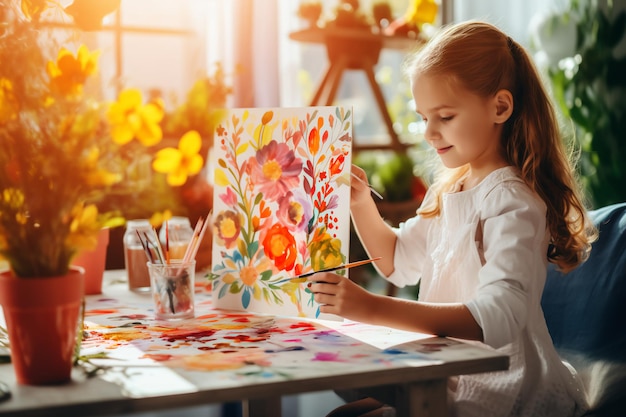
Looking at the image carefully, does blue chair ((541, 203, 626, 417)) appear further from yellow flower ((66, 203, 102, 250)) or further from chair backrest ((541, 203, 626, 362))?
yellow flower ((66, 203, 102, 250))

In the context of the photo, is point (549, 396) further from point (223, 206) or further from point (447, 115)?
point (223, 206)

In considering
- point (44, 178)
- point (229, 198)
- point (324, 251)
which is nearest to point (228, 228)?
point (229, 198)

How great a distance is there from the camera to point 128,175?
0.88m

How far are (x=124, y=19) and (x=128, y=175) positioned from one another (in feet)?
8.24

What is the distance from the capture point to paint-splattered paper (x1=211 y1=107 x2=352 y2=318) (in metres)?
1.24

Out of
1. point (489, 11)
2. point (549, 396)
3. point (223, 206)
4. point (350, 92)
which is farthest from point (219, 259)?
point (350, 92)

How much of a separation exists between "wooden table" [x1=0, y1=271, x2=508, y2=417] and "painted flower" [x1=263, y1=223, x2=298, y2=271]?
0.31ft

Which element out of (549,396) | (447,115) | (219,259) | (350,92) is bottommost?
(549,396)

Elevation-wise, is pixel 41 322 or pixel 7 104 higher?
pixel 7 104

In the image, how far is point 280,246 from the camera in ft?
4.26

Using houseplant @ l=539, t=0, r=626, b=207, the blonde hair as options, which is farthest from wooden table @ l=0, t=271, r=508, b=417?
houseplant @ l=539, t=0, r=626, b=207

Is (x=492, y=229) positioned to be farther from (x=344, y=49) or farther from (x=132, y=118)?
(x=344, y=49)

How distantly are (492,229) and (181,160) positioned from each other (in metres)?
0.55

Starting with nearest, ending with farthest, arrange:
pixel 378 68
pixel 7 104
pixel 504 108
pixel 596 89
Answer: pixel 7 104, pixel 504 108, pixel 596 89, pixel 378 68
